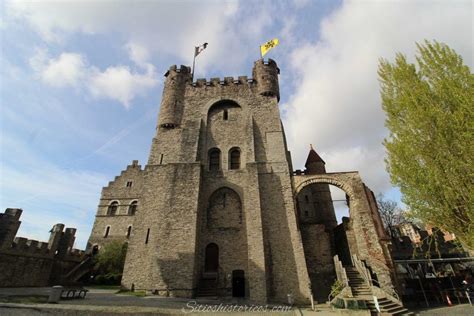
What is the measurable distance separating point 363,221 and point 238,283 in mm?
8765

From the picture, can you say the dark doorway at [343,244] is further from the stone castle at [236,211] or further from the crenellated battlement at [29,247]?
the crenellated battlement at [29,247]

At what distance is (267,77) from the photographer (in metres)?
21.5

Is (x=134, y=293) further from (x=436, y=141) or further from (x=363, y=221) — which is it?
(x=436, y=141)

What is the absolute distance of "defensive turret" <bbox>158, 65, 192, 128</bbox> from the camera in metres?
20.1

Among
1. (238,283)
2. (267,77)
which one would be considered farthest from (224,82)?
(238,283)

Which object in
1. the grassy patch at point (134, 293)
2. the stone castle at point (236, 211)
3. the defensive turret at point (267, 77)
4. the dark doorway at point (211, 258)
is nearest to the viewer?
the grassy patch at point (134, 293)

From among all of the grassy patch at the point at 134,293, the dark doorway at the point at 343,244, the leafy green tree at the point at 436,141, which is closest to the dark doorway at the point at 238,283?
the grassy patch at the point at 134,293

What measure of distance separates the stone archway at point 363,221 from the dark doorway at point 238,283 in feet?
21.1

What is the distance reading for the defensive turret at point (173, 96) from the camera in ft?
65.8

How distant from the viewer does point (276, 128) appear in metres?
19.5

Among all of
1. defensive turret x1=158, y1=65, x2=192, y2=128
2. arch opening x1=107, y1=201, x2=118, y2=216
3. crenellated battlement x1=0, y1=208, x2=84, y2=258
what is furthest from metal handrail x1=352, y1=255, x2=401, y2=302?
arch opening x1=107, y1=201, x2=118, y2=216

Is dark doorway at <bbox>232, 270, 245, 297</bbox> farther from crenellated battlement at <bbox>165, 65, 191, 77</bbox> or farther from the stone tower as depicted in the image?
crenellated battlement at <bbox>165, 65, 191, 77</bbox>

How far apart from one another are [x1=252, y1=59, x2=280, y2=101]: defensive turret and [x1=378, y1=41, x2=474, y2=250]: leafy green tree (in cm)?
1257

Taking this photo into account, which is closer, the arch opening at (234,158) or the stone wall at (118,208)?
the arch opening at (234,158)
